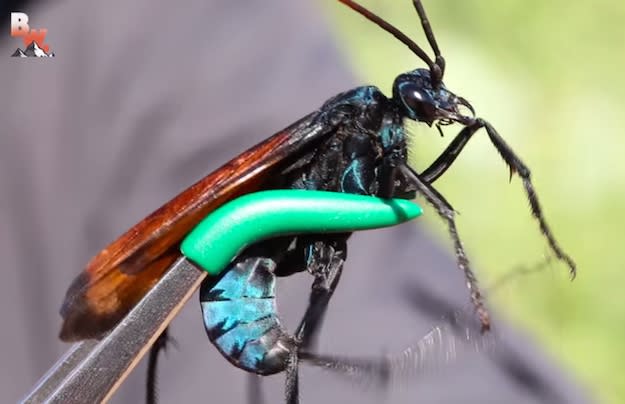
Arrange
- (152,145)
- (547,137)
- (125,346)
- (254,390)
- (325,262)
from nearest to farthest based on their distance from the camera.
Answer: (125,346) < (325,262) < (254,390) < (152,145) < (547,137)

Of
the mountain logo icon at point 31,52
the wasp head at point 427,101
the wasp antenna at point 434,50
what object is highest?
the mountain logo icon at point 31,52

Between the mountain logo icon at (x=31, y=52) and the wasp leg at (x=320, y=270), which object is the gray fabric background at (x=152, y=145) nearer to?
the mountain logo icon at (x=31, y=52)

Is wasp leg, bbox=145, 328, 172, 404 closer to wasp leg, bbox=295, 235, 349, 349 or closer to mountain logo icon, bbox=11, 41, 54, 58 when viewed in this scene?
wasp leg, bbox=295, 235, 349, 349

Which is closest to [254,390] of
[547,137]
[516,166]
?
[516,166]

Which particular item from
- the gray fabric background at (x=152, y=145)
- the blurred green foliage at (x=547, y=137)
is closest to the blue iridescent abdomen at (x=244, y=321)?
the gray fabric background at (x=152, y=145)

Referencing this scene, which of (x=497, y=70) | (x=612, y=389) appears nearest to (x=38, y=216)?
(x=612, y=389)

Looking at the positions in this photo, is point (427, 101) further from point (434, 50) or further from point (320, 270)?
point (320, 270)
